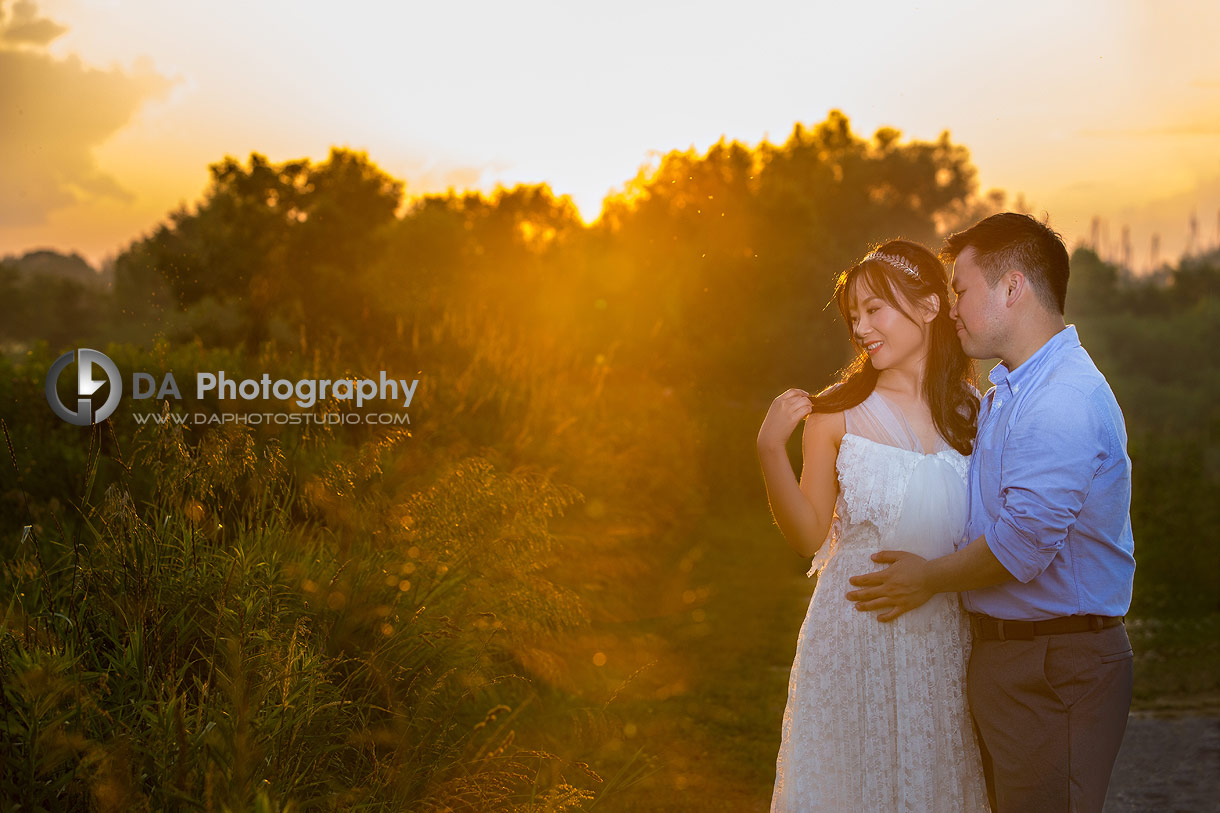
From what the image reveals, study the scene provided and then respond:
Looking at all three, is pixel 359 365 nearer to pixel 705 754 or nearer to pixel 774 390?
pixel 705 754

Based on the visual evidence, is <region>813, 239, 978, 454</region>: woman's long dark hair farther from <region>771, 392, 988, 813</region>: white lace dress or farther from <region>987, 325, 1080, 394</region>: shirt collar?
<region>987, 325, 1080, 394</region>: shirt collar

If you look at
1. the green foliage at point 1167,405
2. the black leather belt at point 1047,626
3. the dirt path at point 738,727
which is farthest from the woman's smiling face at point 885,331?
the green foliage at point 1167,405

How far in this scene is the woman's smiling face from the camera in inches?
119

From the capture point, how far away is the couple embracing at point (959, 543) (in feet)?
8.24

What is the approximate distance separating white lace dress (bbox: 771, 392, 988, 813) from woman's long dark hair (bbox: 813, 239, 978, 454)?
0.13 meters

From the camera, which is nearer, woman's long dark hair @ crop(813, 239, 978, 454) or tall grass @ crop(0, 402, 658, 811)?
tall grass @ crop(0, 402, 658, 811)

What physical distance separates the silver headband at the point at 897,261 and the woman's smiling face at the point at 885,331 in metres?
0.08

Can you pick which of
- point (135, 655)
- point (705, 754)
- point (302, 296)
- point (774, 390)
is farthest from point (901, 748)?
point (302, 296)

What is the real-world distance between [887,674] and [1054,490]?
2.73ft

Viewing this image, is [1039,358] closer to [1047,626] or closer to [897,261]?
[897,261]

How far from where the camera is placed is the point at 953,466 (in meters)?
2.96

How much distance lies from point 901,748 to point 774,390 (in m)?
18.9

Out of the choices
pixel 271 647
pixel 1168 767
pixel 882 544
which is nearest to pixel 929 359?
pixel 882 544

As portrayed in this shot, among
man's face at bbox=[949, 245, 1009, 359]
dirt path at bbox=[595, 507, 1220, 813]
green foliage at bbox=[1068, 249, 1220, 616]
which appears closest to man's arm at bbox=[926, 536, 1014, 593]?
man's face at bbox=[949, 245, 1009, 359]
